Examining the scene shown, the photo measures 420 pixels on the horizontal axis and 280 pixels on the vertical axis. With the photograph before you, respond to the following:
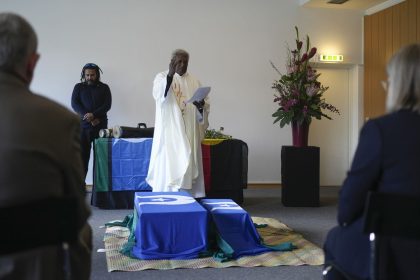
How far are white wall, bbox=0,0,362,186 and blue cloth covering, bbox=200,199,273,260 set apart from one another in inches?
154

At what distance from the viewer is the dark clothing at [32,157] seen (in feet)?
4.14

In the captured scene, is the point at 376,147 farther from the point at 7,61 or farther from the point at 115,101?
the point at 115,101

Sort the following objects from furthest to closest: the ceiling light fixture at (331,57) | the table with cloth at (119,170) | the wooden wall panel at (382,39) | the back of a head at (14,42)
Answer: the ceiling light fixture at (331,57), the wooden wall panel at (382,39), the table with cloth at (119,170), the back of a head at (14,42)

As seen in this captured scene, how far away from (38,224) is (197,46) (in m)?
6.41

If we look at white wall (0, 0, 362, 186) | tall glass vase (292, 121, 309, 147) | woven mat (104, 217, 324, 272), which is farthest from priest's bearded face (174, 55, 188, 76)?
white wall (0, 0, 362, 186)

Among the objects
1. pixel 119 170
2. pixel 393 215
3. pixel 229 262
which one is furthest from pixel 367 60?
pixel 393 215

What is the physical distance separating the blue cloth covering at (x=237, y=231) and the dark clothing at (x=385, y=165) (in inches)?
A: 76.6

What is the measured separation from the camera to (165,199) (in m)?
3.88

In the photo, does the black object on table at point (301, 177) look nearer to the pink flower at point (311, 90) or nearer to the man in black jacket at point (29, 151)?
the pink flower at point (311, 90)

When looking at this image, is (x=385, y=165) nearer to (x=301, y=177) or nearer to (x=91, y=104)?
(x=301, y=177)

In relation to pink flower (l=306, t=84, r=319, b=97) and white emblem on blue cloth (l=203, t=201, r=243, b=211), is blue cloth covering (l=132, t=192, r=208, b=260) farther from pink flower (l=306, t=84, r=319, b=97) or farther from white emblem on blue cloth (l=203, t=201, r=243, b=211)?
pink flower (l=306, t=84, r=319, b=97)

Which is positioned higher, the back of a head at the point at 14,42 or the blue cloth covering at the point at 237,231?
the back of a head at the point at 14,42

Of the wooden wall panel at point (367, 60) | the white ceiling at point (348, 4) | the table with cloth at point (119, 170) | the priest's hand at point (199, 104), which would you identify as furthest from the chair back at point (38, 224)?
the wooden wall panel at point (367, 60)

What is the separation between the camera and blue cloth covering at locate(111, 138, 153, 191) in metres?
5.50
